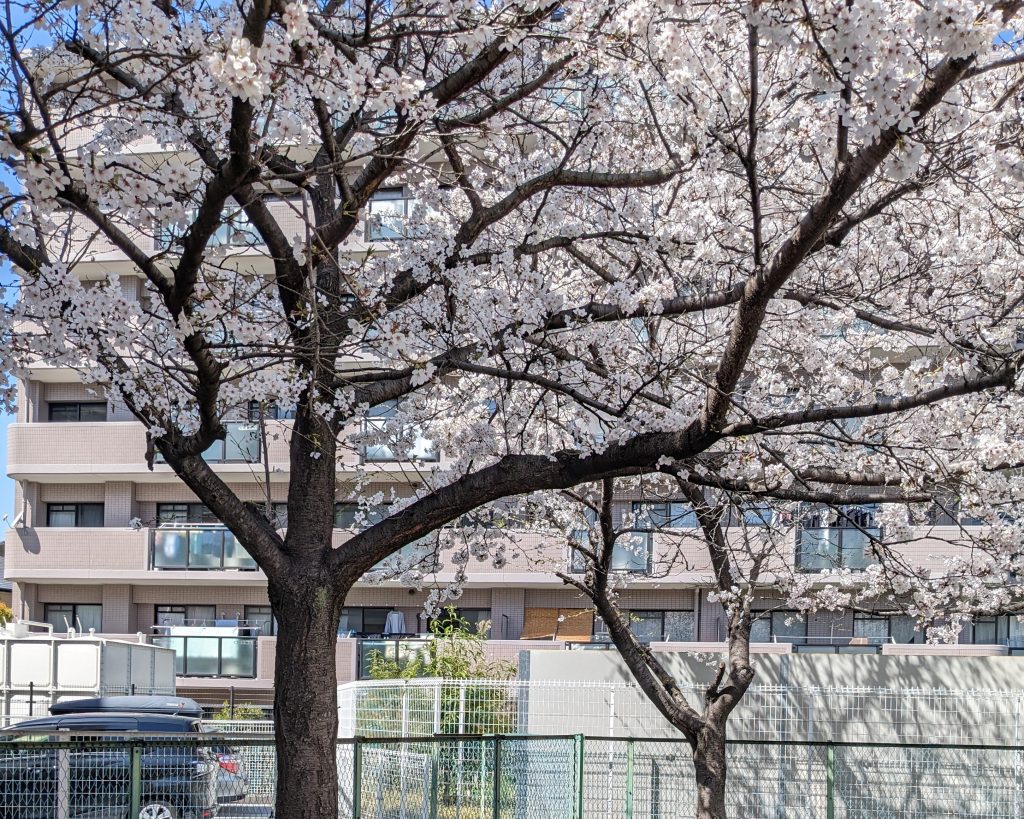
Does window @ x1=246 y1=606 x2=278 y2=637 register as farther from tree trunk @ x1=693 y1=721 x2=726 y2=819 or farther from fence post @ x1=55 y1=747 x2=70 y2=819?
fence post @ x1=55 y1=747 x2=70 y2=819

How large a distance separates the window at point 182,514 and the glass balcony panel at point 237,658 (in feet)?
13.1

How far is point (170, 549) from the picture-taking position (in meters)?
27.5

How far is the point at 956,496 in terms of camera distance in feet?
32.1

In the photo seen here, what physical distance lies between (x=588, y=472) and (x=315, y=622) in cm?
189

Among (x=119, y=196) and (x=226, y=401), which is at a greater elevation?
(x=119, y=196)

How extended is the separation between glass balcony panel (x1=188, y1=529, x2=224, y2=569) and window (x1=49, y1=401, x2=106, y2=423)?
4212mm

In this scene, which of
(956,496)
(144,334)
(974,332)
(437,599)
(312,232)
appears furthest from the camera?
(437,599)

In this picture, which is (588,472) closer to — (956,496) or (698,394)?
(698,394)

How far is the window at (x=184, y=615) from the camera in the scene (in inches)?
1110

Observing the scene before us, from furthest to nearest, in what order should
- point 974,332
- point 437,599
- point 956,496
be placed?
1. point 437,599
2. point 956,496
3. point 974,332

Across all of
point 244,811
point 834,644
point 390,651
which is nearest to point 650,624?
point 834,644

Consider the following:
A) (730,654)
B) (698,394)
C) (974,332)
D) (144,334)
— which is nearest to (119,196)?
(144,334)

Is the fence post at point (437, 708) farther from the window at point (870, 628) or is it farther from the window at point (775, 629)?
the window at point (870, 628)

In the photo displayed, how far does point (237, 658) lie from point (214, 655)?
19.9 inches
